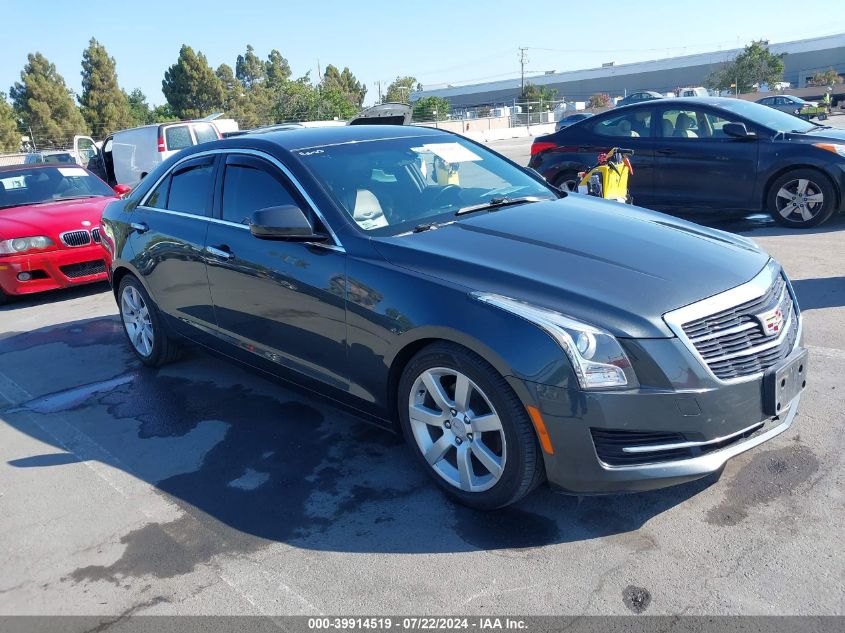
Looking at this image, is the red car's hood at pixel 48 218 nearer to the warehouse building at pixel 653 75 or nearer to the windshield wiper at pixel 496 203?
the windshield wiper at pixel 496 203

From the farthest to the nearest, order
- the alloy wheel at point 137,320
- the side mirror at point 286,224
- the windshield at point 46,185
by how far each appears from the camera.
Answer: the windshield at point 46,185, the alloy wheel at point 137,320, the side mirror at point 286,224

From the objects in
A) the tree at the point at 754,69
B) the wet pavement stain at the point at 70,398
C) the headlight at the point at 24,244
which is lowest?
the wet pavement stain at the point at 70,398

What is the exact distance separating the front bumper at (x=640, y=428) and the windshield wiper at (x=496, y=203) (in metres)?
1.42

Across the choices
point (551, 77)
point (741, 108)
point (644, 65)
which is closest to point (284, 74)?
A: point (551, 77)

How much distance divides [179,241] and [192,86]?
185 ft

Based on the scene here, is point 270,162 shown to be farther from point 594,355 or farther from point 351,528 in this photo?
point 594,355

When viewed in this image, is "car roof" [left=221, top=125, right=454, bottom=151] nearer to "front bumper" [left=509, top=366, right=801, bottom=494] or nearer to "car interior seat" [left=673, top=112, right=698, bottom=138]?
"front bumper" [left=509, top=366, right=801, bottom=494]

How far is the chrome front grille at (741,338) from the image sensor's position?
9.58 feet

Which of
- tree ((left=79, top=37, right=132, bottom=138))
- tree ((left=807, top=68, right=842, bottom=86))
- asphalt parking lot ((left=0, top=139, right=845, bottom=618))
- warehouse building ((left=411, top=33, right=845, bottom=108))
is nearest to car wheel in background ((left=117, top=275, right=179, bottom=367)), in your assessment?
asphalt parking lot ((left=0, top=139, right=845, bottom=618))

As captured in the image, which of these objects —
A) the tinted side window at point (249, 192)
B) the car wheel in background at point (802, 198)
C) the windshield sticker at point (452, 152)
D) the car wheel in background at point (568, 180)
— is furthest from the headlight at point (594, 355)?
the car wheel in background at point (568, 180)

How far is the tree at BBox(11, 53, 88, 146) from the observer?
42.4 m

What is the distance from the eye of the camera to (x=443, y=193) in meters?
4.19

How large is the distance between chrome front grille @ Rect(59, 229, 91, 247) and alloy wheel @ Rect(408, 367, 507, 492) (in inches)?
239

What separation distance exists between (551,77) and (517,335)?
356ft
